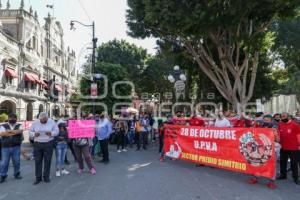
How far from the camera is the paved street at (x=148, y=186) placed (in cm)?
693

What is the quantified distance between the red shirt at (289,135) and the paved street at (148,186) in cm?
89

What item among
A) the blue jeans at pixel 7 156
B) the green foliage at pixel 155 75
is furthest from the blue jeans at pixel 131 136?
the green foliage at pixel 155 75

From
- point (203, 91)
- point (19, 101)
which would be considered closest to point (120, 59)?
point (19, 101)

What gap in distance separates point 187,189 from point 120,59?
3224cm

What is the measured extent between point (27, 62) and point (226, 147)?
36295 millimetres

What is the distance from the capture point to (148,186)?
768 centimetres

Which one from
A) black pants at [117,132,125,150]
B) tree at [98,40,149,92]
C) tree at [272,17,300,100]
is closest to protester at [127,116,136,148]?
black pants at [117,132,125,150]

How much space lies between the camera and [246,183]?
8117mm

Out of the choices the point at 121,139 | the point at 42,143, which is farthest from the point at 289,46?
the point at 42,143

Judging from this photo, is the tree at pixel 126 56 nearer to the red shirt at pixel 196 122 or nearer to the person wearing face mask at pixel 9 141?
the red shirt at pixel 196 122

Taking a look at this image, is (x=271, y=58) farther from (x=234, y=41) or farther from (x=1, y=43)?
(x=1, y=43)

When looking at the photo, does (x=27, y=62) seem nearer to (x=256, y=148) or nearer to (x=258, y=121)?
(x=258, y=121)

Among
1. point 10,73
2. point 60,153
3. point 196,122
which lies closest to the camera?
point 60,153

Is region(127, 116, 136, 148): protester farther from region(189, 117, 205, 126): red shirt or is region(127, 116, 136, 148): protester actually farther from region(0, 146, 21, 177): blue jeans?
region(0, 146, 21, 177): blue jeans
